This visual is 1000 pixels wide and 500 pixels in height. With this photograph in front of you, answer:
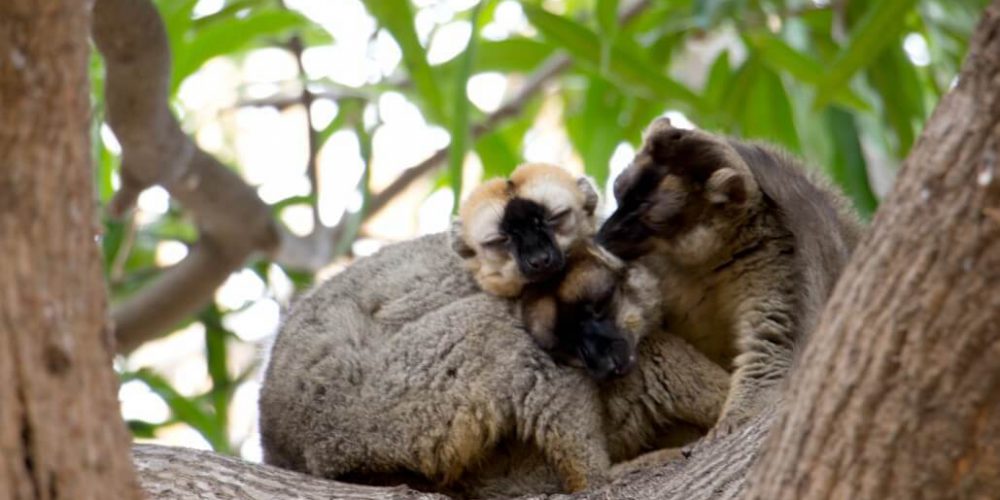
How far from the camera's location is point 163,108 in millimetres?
7359

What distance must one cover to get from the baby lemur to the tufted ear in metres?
0.45

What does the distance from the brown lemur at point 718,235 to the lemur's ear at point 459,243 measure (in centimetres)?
61

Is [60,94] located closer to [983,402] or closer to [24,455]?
[24,455]

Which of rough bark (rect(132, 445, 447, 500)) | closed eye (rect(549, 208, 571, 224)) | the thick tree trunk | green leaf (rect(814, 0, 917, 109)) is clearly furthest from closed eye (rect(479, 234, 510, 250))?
the thick tree trunk

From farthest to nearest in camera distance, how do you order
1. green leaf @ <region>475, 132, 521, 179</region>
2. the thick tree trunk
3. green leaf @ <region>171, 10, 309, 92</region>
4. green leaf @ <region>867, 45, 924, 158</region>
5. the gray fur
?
green leaf @ <region>475, 132, 521, 179</region>
green leaf @ <region>867, 45, 924, 158</region>
green leaf @ <region>171, 10, 309, 92</region>
the gray fur
the thick tree trunk

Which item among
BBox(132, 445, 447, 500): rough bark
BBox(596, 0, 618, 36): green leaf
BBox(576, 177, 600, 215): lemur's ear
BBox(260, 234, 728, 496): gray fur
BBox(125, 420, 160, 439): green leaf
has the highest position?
BBox(596, 0, 618, 36): green leaf

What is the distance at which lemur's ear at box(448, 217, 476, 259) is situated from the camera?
615 cm

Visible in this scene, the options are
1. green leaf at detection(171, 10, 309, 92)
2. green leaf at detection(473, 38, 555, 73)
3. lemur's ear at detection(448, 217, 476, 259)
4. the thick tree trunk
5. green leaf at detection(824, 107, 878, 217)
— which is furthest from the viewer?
green leaf at detection(473, 38, 555, 73)

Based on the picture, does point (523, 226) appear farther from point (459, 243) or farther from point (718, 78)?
point (718, 78)

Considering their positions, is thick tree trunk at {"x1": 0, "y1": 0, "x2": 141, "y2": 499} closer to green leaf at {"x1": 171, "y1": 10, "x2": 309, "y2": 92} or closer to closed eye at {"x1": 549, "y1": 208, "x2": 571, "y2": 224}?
closed eye at {"x1": 549, "y1": 208, "x2": 571, "y2": 224}

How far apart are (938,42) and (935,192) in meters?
6.90

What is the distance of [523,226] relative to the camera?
6035mm

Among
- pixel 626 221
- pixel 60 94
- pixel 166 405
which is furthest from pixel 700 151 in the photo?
pixel 166 405

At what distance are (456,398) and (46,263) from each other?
2.50 meters
